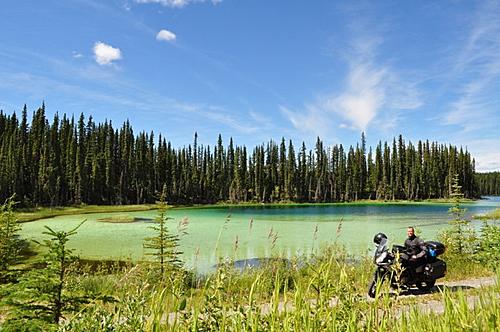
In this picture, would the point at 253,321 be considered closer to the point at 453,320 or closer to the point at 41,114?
the point at 453,320

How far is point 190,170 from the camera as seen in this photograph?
116688mm

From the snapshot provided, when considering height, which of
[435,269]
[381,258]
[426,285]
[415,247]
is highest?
[415,247]

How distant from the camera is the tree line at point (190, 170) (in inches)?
3273

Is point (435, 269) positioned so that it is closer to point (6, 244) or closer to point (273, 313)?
point (273, 313)

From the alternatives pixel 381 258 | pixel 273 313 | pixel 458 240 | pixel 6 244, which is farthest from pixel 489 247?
pixel 6 244

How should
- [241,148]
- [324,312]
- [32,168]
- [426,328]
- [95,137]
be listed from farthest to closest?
[241,148] → [95,137] → [32,168] → [324,312] → [426,328]

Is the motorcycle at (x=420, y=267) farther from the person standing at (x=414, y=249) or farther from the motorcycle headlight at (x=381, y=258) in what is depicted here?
the motorcycle headlight at (x=381, y=258)

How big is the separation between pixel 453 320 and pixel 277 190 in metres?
108

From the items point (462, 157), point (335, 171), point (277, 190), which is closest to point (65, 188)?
point (277, 190)

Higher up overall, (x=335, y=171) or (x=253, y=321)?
A: (x=335, y=171)

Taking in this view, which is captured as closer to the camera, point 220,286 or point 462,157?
point 220,286

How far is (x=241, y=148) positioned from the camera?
125 metres

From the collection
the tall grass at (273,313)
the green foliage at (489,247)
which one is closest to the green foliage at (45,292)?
the tall grass at (273,313)

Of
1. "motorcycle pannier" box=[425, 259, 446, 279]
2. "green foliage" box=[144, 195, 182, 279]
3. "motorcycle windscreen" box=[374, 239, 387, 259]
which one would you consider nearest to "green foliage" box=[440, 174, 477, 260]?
"motorcycle pannier" box=[425, 259, 446, 279]
